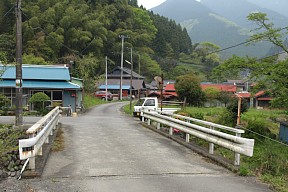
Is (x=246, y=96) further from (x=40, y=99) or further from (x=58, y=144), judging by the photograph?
(x=58, y=144)

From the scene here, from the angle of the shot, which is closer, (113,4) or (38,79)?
(38,79)

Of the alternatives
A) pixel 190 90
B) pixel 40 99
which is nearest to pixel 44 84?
pixel 40 99

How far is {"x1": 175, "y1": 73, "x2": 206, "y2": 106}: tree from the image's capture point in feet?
160

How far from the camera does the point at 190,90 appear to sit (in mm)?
48938

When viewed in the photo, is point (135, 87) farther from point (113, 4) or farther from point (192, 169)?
point (192, 169)

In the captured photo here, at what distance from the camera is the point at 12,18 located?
5506 cm

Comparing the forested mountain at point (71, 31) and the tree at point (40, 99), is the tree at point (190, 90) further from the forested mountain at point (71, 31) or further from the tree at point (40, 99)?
the tree at point (40, 99)

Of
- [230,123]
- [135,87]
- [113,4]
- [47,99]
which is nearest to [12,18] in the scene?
[113,4]

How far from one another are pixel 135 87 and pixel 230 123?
52.5 metres

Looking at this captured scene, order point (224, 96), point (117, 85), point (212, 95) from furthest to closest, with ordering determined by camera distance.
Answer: point (117, 85)
point (224, 96)
point (212, 95)

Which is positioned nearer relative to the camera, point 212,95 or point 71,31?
point 71,31

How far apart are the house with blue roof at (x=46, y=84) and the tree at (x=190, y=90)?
21.5 metres

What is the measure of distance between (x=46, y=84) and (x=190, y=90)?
24916 millimetres

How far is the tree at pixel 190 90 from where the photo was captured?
160 feet
